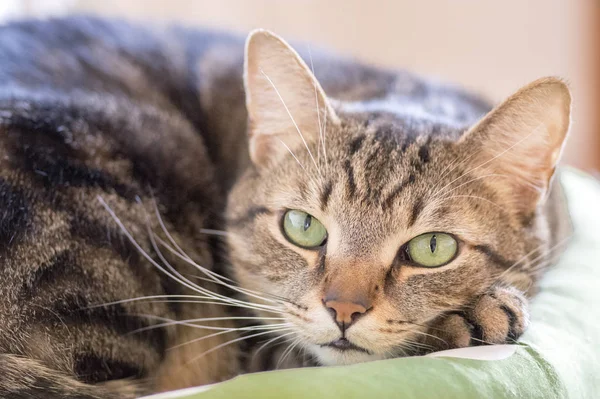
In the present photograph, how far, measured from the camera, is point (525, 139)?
1191 millimetres

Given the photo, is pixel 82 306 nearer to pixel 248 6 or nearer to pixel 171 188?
pixel 171 188

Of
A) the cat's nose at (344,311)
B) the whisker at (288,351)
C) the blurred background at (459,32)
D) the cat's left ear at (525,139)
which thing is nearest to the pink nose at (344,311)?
the cat's nose at (344,311)

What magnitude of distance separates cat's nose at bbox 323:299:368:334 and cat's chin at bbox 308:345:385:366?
7cm

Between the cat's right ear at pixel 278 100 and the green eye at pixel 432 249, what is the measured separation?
316 mm

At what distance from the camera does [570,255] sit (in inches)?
52.3

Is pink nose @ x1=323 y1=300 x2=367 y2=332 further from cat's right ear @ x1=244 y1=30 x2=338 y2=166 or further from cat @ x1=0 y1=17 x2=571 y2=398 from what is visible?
A: cat's right ear @ x1=244 y1=30 x2=338 y2=166

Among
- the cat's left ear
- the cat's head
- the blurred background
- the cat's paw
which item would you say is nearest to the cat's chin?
the cat's head

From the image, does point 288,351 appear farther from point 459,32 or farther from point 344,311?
point 459,32

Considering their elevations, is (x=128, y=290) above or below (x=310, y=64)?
below

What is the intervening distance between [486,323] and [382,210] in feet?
0.89

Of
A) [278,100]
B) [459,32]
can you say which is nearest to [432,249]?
[278,100]

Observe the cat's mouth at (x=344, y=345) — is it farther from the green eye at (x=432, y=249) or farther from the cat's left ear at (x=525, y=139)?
the cat's left ear at (x=525, y=139)

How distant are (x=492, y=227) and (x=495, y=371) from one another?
358 mm

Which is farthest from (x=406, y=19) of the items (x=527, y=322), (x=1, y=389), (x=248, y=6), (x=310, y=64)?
(x=1, y=389)
